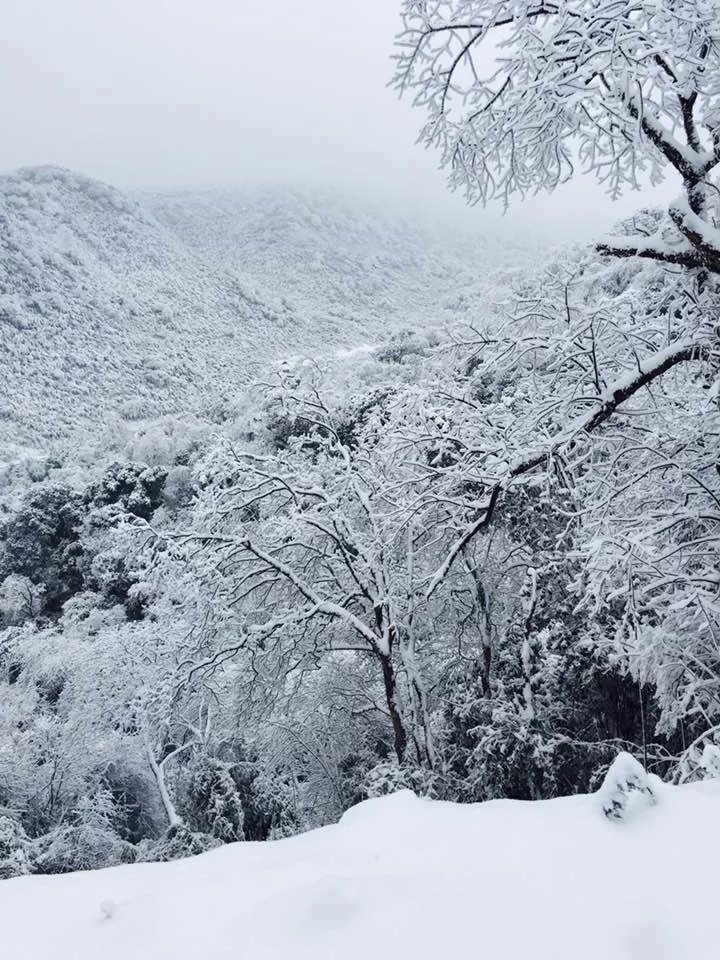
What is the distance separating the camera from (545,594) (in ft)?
29.3

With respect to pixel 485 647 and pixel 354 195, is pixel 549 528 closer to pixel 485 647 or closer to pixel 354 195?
→ pixel 485 647

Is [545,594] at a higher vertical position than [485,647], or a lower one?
higher

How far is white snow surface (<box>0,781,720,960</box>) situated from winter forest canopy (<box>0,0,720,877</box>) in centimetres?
109

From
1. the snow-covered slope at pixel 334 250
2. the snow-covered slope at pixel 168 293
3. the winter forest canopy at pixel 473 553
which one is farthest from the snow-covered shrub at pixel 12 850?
the snow-covered slope at pixel 334 250

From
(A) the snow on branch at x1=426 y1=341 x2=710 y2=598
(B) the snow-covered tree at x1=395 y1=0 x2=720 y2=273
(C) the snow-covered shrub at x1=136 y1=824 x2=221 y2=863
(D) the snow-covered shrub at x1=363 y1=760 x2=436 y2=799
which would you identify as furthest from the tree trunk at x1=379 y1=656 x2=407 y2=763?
(B) the snow-covered tree at x1=395 y1=0 x2=720 y2=273

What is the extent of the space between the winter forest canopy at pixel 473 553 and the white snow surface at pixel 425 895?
1.09 metres

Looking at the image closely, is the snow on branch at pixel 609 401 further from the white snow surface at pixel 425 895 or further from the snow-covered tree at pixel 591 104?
the white snow surface at pixel 425 895

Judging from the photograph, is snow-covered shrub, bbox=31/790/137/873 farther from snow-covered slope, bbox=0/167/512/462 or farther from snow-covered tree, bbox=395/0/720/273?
snow-covered slope, bbox=0/167/512/462

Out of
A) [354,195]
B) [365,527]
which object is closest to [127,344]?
[365,527]

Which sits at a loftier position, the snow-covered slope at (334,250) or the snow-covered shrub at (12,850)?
the snow-covered slope at (334,250)

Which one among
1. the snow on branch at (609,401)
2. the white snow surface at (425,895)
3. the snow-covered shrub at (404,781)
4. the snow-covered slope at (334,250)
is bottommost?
the snow-covered shrub at (404,781)

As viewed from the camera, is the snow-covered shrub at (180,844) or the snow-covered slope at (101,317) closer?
the snow-covered shrub at (180,844)

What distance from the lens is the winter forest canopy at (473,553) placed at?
13.2 feet

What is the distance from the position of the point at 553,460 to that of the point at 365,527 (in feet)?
16.4
